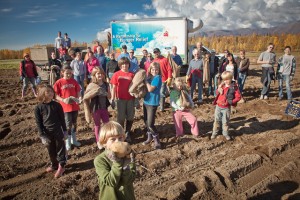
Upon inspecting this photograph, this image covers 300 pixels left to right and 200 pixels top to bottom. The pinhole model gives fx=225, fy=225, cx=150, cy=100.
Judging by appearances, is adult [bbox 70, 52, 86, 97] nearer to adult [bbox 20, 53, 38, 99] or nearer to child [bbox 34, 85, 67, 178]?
adult [bbox 20, 53, 38, 99]

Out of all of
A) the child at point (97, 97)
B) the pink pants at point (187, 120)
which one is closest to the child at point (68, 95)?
the child at point (97, 97)

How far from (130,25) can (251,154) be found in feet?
38.4

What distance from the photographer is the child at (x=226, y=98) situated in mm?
4918

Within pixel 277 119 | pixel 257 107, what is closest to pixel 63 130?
pixel 277 119

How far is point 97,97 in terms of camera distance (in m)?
4.55

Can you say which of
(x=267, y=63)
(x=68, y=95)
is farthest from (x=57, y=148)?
(x=267, y=63)

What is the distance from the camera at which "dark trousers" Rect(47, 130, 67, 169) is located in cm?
385

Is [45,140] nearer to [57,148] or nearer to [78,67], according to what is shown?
[57,148]

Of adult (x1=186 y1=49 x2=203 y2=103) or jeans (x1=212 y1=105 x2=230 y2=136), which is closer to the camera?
jeans (x1=212 y1=105 x2=230 y2=136)

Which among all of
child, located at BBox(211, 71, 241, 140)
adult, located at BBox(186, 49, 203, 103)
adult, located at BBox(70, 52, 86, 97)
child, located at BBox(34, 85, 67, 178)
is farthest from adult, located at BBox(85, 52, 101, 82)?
child, located at BBox(211, 71, 241, 140)

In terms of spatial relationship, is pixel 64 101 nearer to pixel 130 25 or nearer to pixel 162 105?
pixel 162 105

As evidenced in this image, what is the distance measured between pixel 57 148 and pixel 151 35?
37.1 feet

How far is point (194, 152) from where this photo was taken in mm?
4699

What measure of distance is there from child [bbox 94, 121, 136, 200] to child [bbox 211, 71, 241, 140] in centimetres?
338
